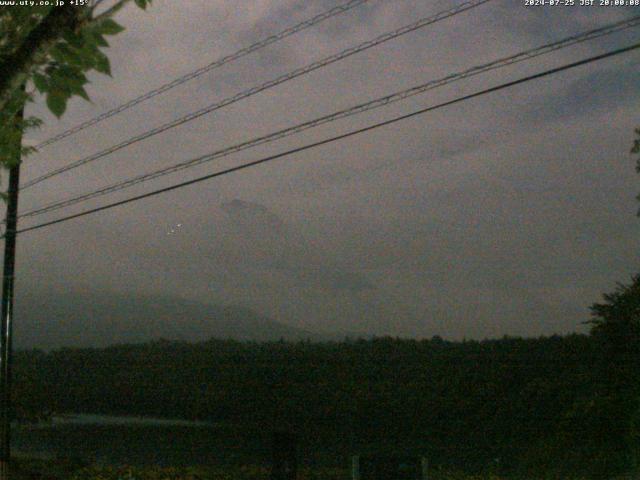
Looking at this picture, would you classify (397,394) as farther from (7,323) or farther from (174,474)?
(7,323)

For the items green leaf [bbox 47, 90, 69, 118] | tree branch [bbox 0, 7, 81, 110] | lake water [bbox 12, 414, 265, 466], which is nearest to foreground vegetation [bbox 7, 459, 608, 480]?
lake water [bbox 12, 414, 265, 466]

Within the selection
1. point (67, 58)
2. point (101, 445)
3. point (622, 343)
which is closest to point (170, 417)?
point (101, 445)

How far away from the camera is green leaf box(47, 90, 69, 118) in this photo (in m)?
3.34

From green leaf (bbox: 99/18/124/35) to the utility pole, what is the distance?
33.6 ft

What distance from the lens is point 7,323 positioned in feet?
42.7

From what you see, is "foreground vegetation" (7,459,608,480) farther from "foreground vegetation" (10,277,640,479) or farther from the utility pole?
"foreground vegetation" (10,277,640,479)

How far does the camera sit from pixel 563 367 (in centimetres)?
1642

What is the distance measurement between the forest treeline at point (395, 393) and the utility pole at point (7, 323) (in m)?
1.30

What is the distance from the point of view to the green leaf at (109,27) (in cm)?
333

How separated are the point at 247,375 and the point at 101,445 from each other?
5.49m

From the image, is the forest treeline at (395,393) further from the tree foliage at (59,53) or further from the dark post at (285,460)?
the tree foliage at (59,53)

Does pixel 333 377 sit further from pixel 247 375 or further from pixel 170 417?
pixel 170 417

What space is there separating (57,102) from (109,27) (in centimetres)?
39

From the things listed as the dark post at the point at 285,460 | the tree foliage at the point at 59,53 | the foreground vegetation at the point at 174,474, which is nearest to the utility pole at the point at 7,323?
the foreground vegetation at the point at 174,474
